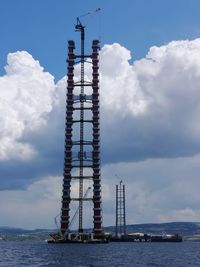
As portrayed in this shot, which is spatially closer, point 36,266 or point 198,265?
point 36,266

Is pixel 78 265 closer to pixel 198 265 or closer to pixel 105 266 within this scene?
pixel 105 266

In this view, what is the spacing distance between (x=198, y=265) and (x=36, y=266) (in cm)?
3122

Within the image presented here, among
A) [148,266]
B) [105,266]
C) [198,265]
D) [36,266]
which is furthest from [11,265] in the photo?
[198,265]

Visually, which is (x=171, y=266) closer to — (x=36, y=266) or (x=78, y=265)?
(x=78, y=265)

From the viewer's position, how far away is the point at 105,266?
103 m

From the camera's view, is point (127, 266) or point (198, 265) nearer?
point (127, 266)

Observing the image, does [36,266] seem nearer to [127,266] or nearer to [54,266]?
[54,266]

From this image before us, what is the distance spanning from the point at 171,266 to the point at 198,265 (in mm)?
7782

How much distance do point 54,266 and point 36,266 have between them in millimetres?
3248

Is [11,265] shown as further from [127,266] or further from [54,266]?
[127,266]

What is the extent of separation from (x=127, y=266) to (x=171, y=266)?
8931 mm

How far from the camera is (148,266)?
107562 mm

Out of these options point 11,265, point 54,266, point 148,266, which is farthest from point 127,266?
point 11,265

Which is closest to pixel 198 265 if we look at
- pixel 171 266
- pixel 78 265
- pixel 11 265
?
pixel 171 266
